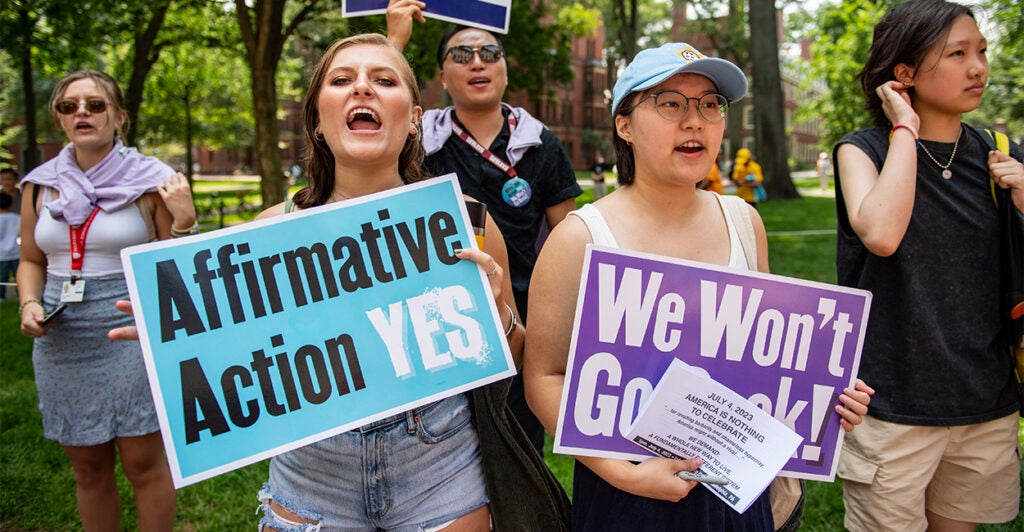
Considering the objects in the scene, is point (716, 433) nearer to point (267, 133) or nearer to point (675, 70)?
point (675, 70)

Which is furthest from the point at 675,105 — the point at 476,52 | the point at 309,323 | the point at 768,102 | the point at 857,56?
the point at 768,102

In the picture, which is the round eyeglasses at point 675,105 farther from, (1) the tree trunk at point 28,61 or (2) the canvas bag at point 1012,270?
(1) the tree trunk at point 28,61

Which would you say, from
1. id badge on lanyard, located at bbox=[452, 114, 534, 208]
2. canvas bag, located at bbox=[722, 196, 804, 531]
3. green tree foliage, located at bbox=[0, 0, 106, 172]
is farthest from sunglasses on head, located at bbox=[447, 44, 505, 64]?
green tree foliage, located at bbox=[0, 0, 106, 172]

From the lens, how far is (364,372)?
1845mm

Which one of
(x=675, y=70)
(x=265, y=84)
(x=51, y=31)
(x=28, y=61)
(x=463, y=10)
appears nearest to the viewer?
(x=675, y=70)

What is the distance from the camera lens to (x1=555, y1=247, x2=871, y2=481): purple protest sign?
5.75 ft

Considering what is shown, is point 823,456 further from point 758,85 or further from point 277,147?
point 758,85

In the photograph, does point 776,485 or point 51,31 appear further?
point 51,31

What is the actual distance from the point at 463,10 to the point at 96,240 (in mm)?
1831

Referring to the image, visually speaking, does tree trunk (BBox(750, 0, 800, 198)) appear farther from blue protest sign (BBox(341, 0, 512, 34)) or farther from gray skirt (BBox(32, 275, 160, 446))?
gray skirt (BBox(32, 275, 160, 446))

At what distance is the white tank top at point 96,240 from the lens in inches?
119

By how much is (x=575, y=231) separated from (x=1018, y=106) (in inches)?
1204

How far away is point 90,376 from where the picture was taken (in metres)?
3.06

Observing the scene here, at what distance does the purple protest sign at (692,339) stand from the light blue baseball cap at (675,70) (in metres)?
0.43
